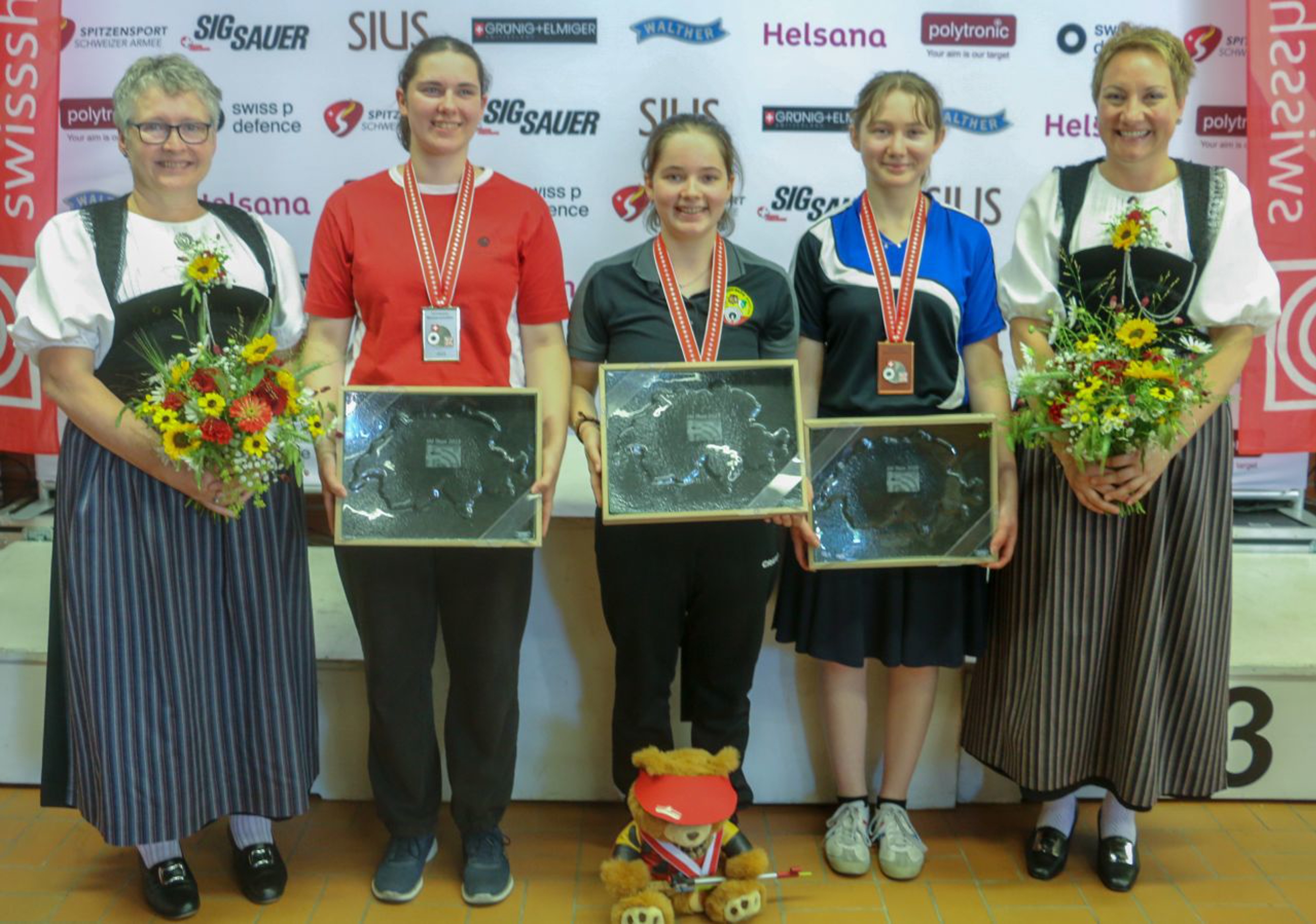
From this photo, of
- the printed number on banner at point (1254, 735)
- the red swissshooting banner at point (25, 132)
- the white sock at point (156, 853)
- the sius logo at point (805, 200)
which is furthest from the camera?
the sius logo at point (805, 200)

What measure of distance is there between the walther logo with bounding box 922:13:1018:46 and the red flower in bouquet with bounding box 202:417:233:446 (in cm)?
291

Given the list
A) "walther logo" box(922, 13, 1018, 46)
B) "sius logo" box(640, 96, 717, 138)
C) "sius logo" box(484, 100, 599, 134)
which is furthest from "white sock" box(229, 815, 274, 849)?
"walther logo" box(922, 13, 1018, 46)

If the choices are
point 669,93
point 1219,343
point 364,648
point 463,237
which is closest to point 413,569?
point 364,648

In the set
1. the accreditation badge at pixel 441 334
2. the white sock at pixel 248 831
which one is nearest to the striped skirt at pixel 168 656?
the white sock at pixel 248 831

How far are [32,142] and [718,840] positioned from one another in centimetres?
311

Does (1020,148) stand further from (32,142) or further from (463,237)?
(32,142)

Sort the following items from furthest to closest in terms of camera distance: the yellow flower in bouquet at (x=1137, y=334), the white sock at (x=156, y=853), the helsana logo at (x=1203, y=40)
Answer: the helsana logo at (x=1203, y=40), the white sock at (x=156, y=853), the yellow flower in bouquet at (x=1137, y=334)

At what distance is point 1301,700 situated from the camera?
3141 mm

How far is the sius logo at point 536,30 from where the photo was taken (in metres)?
4.04

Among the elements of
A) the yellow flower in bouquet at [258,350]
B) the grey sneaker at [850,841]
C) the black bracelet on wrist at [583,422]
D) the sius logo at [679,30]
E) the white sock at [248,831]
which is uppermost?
the sius logo at [679,30]

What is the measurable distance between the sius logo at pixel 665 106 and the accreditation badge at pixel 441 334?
1850 mm

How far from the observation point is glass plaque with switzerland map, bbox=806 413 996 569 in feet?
8.39

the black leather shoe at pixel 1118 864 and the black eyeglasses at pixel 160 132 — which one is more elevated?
the black eyeglasses at pixel 160 132

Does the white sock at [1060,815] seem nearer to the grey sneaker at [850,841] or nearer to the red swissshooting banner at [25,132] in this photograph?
the grey sneaker at [850,841]
